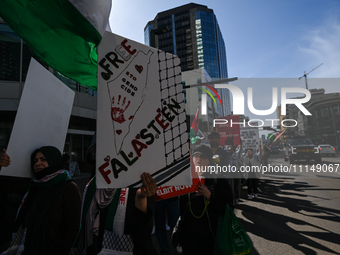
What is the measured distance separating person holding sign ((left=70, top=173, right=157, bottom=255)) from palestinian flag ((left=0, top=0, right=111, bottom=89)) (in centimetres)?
109

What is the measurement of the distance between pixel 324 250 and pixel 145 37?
105622 mm

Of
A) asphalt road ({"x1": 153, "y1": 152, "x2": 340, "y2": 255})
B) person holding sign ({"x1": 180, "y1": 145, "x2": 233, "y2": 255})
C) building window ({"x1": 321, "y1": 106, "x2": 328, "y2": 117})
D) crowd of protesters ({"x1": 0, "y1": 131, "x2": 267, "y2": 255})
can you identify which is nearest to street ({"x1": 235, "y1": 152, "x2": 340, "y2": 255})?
asphalt road ({"x1": 153, "y1": 152, "x2": 340, "y2": 255})

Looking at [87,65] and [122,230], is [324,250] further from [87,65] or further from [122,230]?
[87,65]

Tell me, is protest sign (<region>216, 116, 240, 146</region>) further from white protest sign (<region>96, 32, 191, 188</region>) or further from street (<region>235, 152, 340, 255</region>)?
white protest sign (<region>96, 32, 191, 188</region>)

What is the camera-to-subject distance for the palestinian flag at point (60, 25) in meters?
1.21

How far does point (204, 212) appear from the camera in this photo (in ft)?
7.03

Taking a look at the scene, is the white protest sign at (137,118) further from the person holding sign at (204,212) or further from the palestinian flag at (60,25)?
the person holding sign at (204,212)

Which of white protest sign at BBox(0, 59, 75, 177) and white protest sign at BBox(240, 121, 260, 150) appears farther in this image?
white protest sign at BBox(240, 121, 260, 150)

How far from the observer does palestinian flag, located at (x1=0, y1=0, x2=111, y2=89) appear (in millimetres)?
1211

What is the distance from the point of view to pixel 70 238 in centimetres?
171

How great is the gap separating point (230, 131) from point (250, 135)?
40.0 inches

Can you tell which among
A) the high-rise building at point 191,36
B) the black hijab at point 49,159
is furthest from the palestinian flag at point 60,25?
the high-rise building at point 191,36

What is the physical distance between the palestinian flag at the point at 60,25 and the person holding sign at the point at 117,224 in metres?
1.09

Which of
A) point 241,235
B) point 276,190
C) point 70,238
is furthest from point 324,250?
point 276,190
